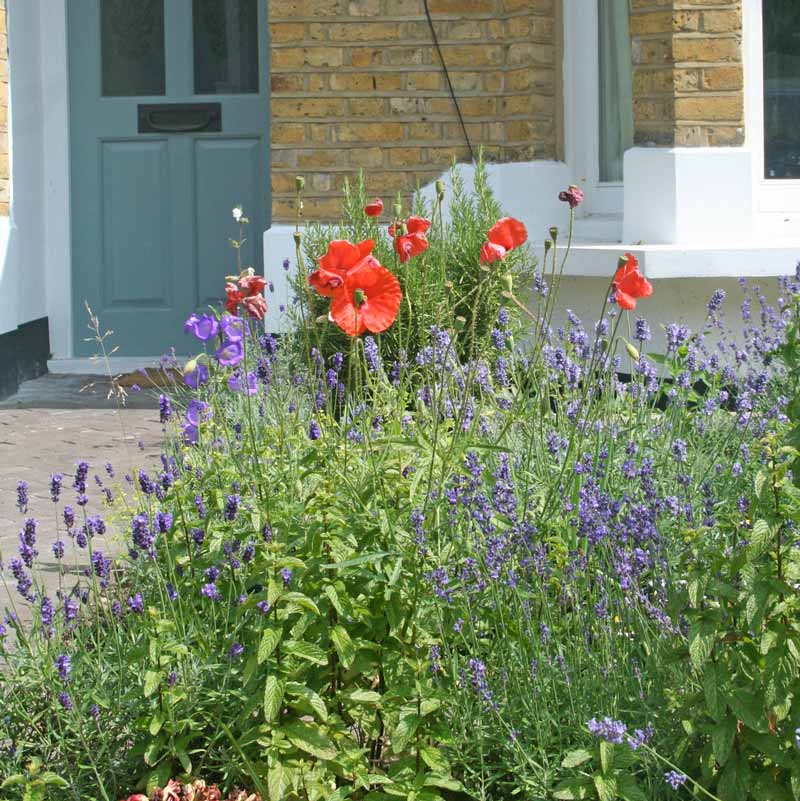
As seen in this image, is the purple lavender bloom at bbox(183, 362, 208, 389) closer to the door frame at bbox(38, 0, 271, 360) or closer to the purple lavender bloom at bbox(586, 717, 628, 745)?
the purple lavender bloom at bbox(586, 717, 628, 745)

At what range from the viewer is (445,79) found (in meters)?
7.18

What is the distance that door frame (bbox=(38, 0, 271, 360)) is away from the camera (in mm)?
7887

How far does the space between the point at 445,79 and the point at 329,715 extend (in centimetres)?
505

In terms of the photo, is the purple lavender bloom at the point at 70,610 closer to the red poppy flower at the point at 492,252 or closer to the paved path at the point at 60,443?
the red poppy flower at the point at 492,252

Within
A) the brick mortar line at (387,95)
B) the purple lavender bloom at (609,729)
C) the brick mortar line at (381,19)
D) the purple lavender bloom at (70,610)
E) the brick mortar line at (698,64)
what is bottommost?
the purple lavender bloom at (609,729)

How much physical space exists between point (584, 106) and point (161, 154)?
96.2 inches

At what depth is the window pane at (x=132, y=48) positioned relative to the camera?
7.94m

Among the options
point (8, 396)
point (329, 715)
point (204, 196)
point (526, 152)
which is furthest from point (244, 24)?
point (329, 715)

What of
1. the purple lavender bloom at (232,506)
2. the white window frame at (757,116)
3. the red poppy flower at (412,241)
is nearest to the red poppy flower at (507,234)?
the red poppy flower at (412,241)

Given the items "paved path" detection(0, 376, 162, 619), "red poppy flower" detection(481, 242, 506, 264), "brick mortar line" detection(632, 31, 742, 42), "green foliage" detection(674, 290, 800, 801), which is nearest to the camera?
"green foliage" detection(674, 290, 800, 801)

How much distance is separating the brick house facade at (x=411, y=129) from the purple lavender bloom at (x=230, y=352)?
352 cm

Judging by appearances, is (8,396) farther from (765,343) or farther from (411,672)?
(411,672)

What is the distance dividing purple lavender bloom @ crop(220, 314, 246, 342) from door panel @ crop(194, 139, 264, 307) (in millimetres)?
5021

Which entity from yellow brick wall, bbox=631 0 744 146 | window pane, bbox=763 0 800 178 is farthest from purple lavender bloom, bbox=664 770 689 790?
window pane, bbox=763 0 800 178
